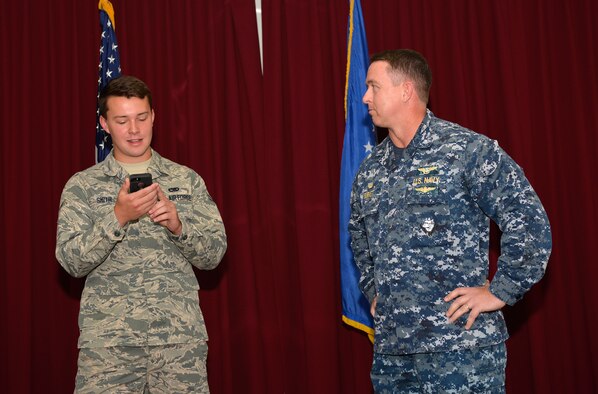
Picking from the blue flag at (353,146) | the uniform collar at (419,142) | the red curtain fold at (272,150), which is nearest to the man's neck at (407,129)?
the uniform collar at (419,142)

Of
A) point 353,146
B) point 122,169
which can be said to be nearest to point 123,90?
point 122,169

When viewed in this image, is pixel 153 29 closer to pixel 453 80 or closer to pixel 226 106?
pixel 226 106

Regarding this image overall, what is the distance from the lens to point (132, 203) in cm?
238

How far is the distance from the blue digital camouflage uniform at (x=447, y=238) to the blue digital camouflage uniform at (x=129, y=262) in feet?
2.42

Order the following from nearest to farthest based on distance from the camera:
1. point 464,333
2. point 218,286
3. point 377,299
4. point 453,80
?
point 464,333 < point 377,299 < point 218,286 < point 453,80

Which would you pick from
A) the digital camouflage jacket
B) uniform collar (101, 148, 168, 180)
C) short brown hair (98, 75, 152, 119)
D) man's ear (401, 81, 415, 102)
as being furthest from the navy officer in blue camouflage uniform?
short brown hair (98, 75, 152, 119)

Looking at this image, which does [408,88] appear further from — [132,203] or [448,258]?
[132,203]

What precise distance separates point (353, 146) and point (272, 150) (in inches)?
21.0

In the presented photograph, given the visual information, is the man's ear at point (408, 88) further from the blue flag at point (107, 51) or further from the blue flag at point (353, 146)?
the blue flag at point (107, 51)

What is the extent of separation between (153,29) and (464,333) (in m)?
2.78

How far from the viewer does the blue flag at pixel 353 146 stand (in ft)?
12.1

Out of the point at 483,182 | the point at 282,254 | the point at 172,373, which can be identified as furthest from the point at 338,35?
the point at 172,373

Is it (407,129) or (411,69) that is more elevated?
(411,69)

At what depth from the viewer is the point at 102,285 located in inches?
99.3
